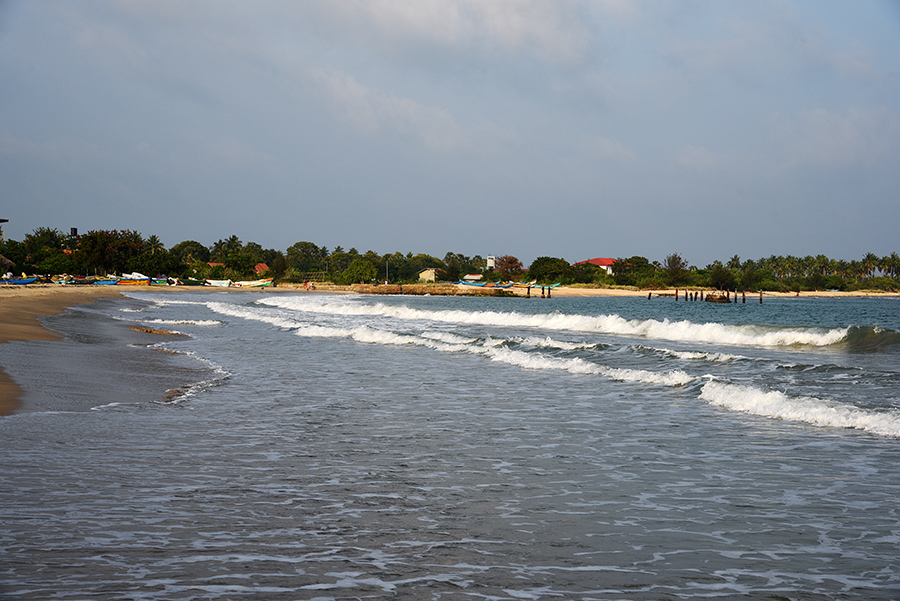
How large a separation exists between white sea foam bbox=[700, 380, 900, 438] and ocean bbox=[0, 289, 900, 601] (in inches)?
2.6

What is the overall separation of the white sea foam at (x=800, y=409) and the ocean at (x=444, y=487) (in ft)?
0.22

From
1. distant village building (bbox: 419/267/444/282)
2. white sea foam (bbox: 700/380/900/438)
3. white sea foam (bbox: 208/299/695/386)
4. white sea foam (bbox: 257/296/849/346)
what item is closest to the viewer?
white sea foam (bbox: 700/380/900/438)

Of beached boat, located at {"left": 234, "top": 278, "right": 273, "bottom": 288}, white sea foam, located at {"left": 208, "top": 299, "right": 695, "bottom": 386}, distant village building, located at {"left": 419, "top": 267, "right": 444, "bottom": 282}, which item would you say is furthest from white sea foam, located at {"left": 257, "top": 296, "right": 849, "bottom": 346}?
distant village building, located at {"left": 419, "top": 267, "right": 444, "bottom": 282}

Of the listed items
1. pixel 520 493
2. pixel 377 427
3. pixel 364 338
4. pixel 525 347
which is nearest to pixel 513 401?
pixel 377 427

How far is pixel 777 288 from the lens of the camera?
543 ft

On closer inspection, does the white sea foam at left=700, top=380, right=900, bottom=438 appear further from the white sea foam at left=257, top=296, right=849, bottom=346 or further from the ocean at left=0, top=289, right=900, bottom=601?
the white sea foam at left=257, top=296, right=849, bottom=346

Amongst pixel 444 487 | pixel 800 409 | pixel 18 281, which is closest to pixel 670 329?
pixel 800 409

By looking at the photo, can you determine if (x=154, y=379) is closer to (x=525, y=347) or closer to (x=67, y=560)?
(x=67, y=560)

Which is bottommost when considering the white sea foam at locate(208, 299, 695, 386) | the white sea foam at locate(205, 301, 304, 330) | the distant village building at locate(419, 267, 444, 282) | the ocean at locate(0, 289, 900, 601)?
the white sea foam at locate(205, 301, 304, 330)

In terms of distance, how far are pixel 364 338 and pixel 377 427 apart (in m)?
19.9

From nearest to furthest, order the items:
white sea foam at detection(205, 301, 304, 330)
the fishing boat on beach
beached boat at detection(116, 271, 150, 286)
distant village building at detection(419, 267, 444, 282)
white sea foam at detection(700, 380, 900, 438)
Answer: white sea foam at detection(700, 380, 900, 438) < white sea foam at detection(205, 301, 304, 330) < the fishing boat on beach < beached boat at detection(116, 271, 150, 286) < distant village building at detection(419, 267, 444, 282)

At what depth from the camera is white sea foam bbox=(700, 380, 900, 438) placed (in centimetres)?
1109

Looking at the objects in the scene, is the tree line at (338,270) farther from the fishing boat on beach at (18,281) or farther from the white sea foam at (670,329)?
the white sea foam at (670,329)

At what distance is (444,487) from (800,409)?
8390mm
